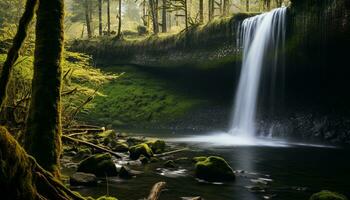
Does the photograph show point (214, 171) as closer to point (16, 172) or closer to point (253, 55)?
point (16, 172)

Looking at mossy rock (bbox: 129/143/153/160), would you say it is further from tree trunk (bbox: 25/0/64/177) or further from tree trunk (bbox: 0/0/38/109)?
tree trunk (bbox: 0/0/38/109)

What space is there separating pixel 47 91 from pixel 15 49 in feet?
4.35

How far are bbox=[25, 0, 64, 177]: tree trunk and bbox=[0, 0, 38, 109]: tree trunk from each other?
1013 mm

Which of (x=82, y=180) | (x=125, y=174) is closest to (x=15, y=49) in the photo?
(x=82, y=180)

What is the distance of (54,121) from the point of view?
717 centimetres

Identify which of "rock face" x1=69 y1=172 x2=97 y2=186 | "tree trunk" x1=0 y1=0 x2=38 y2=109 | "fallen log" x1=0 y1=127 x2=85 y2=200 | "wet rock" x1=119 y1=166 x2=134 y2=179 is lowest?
"wet rock" x1=119 y1=166 x2=134 y2=179

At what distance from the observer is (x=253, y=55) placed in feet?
93.8

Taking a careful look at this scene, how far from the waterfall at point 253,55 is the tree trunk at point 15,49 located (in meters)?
21.3

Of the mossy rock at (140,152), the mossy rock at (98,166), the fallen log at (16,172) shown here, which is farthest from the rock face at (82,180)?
the fallen log at (16,172)

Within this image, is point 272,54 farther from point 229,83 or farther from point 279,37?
point 229,83

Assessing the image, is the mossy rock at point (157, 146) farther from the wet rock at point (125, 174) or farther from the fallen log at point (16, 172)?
the fallen log at point (16, 172)

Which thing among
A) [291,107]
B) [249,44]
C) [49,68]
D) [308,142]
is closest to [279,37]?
[249,44]

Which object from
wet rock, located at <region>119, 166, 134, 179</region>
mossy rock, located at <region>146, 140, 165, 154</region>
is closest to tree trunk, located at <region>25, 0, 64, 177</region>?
wet rock, located at <region>119, 166, 134, 179</region>

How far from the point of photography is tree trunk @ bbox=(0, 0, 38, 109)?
564 centimetres
